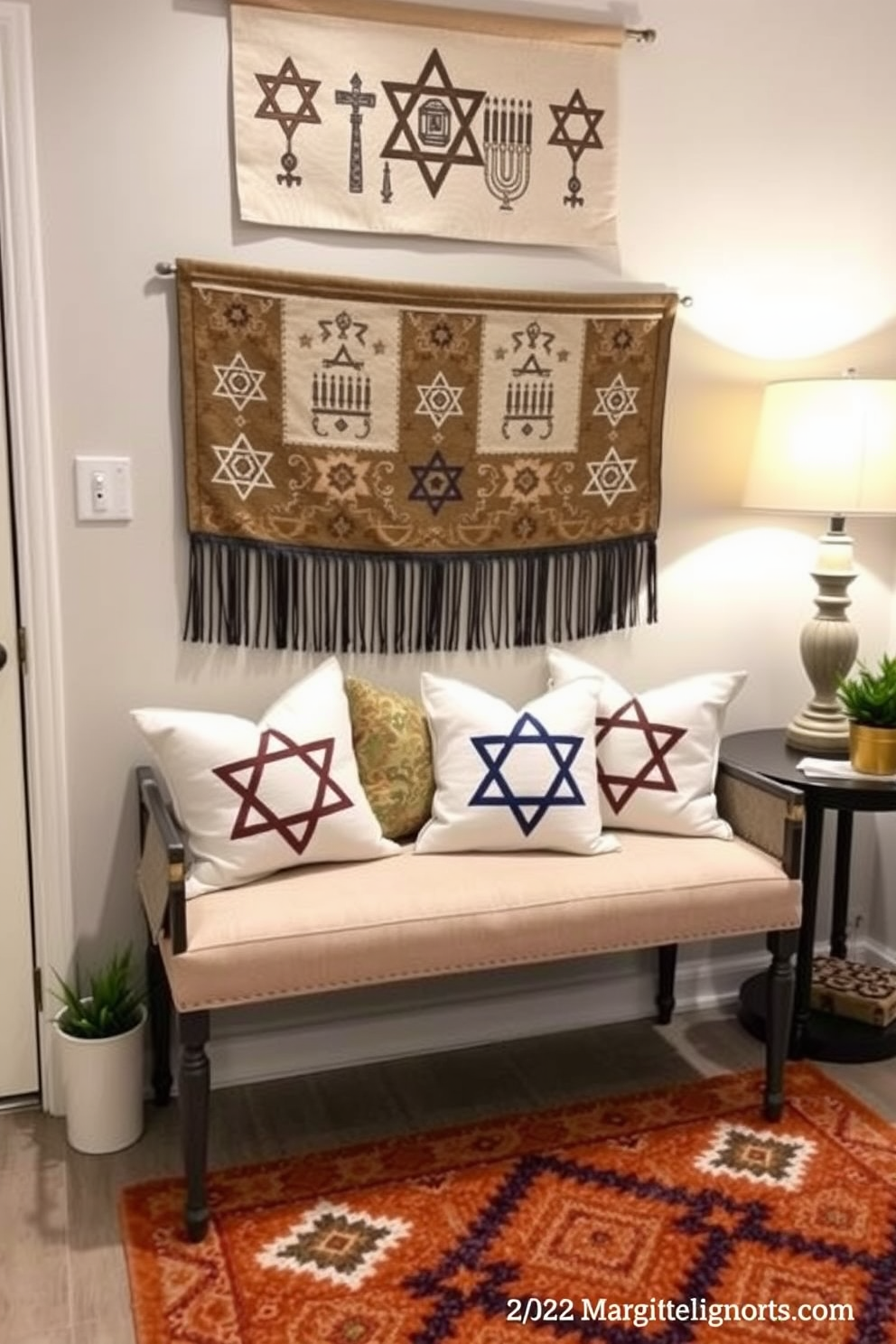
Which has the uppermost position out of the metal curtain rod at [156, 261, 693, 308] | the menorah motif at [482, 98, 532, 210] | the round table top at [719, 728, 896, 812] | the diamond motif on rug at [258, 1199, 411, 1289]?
the menorah motif at [482, 98, 532, 210]

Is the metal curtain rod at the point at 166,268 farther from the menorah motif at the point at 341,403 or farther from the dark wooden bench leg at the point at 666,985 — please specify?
the dark wooden bench leg at the point at 666,985

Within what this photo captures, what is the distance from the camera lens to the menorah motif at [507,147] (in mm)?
2510

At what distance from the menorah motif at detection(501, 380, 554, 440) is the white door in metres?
1.03

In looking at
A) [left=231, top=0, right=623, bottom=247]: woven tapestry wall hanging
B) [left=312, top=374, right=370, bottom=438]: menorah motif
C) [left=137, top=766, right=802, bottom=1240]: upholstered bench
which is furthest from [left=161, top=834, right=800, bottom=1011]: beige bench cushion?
[left=231, top=0, right=623, bottom=247]: woven tapestry wall hanging

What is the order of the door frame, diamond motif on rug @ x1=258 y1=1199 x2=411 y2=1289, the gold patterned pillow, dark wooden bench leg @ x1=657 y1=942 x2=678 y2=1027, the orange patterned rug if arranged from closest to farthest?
the orange patterned rug, diamond motif on rug @ x1=258 y1=1199 x2=411 y2=1289, the door frame, the gold patterned pillow, dark wooden bench leg @ x1=657 y1=942 x2=678 y2=1027

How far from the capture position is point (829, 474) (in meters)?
2.61

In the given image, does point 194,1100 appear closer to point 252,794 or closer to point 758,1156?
point 252,794

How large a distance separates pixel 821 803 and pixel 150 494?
155 cm

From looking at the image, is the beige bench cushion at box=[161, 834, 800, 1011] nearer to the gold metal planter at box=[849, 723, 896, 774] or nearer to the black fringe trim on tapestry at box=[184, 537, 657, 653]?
the gold metal planter at box=[849, 723, 896, 774]

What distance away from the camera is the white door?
2.35 metres

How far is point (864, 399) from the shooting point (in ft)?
8.51

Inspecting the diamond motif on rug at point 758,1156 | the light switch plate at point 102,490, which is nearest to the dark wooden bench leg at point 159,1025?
the light switch plate at point 102,490

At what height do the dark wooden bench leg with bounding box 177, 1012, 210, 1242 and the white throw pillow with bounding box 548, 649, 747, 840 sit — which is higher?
the white throw pillow with bounding box 548, 649, 747, 840

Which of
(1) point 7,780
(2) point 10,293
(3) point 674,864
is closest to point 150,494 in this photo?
(2) point 10,293
